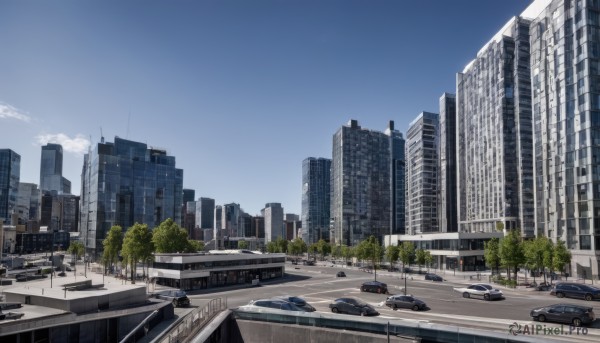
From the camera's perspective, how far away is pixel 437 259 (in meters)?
113

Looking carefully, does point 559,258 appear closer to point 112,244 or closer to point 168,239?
point 168,239

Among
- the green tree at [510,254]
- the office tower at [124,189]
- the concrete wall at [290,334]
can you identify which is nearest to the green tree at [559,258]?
the green tree at [510,254]

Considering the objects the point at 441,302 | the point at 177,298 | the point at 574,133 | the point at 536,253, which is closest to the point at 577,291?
the point at 441,302

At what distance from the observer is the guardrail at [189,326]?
23.9m

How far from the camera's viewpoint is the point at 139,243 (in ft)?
251

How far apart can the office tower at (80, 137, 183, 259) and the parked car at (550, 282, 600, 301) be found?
141 m

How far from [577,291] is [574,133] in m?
54.1

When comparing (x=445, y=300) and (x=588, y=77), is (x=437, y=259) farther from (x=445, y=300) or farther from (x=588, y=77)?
(x=445, y=300)

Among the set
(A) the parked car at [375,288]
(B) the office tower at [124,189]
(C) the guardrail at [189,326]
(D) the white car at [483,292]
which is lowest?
(A) the parked car at [375,288]

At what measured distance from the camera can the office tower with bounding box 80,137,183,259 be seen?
6043 inches

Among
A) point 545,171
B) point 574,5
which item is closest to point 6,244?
point 545,171

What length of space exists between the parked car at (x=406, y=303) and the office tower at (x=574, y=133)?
60777 mm

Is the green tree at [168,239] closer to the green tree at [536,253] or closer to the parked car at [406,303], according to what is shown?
the parked car at [406,303]

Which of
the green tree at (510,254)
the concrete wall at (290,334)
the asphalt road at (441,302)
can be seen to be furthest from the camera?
the green tree at (510,254)
